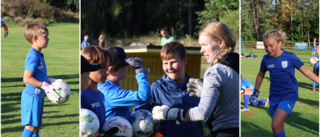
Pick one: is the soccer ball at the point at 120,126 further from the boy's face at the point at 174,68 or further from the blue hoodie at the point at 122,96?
the boy's face at the point at 174,68

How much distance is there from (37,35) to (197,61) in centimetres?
288

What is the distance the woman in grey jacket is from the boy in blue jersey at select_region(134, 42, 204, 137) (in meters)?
0.55

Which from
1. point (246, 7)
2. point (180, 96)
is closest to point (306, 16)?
point (246, 7)

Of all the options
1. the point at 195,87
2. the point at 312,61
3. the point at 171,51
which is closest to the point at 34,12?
the point at 171,51

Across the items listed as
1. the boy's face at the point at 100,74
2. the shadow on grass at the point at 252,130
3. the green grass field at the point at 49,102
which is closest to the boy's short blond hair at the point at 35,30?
the green grass field at the point at 49,102

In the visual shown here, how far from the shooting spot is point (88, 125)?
1647mm

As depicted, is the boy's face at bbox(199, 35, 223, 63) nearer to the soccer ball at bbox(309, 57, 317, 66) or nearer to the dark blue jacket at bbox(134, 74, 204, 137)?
the dark blue jacket at bbox(134, 74, 204, 137)

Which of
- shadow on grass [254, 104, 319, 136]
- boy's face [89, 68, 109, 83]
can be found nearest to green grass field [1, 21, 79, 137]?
boy's face [89, 68, 109, 83]

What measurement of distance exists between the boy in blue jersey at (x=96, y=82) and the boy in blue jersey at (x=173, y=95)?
1.35ft

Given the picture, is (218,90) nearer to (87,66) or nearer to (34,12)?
(87,66)

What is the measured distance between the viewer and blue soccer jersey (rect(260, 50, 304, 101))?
3371 mm

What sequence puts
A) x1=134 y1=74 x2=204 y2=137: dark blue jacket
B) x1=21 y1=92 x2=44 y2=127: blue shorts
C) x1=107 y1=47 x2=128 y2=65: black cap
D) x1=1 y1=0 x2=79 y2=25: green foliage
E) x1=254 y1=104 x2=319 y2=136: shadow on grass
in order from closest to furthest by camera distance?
x1=107 y1=47 x2=128 y2=65: black cap → x1=134 y1=74 x2=204 y2=137: dark blue jacket → x1=1 y1=0 x2=79 y2=25: green foliage → x1=21 y1=92 x2=44 y2=127: blue shorts → x1=254 y1=104 x2=319 y2=136: shadow on grass

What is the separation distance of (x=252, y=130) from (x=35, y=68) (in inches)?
80.4

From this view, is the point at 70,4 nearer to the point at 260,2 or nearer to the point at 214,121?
the point at 260,2
